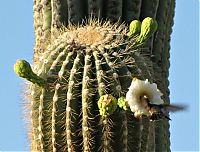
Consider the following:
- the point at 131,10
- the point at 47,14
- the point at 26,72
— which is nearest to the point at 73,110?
the point at 26,72

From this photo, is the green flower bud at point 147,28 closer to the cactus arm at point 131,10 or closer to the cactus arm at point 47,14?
the cactus arm at point 131,10

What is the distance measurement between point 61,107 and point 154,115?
2.35 feet

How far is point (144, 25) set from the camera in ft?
19.2

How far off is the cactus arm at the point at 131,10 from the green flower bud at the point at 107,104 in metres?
1.95

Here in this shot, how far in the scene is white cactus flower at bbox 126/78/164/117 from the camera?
16.6 feet

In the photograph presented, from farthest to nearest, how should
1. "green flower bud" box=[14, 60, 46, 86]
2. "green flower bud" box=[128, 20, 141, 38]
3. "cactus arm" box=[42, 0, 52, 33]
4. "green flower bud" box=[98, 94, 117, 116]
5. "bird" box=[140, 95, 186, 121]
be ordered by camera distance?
1. "cactus arm" box=[42, 0, 52, 33]
2. "green flower bud" box=[128, 20, 141, 38]
3. "green flower bud" box=[14, 60, 46, 86]
4. "green flower bud" box=[98, 94, 117, 116]
5. "bird" box=[140, 95, 186, 121]

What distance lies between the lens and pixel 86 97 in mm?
5426

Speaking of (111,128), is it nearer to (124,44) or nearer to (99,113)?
(99,113)

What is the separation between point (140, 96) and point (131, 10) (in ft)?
7.14

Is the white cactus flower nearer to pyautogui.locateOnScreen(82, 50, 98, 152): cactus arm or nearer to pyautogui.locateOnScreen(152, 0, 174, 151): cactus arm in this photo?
pyautogui.locateOnScreen(82, 50, 98, 152): cactus arm

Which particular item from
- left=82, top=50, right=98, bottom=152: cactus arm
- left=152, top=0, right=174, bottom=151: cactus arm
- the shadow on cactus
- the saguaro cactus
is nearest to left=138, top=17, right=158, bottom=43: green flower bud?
the saguaro cactus

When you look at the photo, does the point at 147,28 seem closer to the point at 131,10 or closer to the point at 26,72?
the point at 26,72

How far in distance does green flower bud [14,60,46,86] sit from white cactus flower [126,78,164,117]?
30.6 inches

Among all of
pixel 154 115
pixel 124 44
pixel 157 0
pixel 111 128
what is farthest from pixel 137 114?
pixel 157 0
